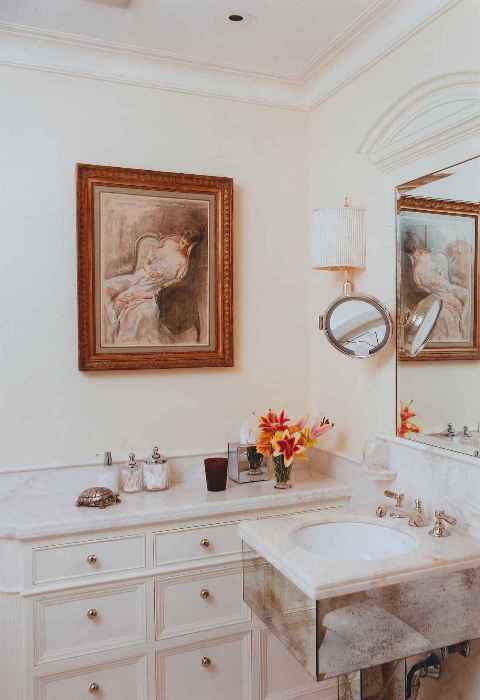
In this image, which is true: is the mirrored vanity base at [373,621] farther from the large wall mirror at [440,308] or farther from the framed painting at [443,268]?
the framed painting at [443,268]

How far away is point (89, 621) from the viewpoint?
2045 mm

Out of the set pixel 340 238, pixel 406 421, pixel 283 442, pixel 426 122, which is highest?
pixel 426 122

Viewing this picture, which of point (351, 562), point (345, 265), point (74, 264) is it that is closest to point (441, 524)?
Result: point (351, 562)

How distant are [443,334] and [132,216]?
1317 mm

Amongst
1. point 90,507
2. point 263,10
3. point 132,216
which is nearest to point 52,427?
point 90,507

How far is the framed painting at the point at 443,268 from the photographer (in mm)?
1862

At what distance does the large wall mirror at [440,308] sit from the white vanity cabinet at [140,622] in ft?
2.34

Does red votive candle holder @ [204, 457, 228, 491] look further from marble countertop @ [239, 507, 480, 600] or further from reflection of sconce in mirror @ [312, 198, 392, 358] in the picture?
reflection of sconce in mirror @ [312, 198, 392, 358]

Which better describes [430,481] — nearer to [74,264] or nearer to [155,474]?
[155,474]

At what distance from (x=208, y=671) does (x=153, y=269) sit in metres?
1.56

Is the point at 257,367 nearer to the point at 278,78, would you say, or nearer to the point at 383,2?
the point at 278,78

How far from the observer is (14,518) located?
2057 millimetres

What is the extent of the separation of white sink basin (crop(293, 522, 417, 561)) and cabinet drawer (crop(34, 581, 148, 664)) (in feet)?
2.11

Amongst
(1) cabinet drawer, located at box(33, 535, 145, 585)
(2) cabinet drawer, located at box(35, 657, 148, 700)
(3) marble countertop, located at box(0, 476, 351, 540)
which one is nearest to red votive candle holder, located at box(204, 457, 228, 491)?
(3) marble countertop, located at box(0, 476, 351, 540)
